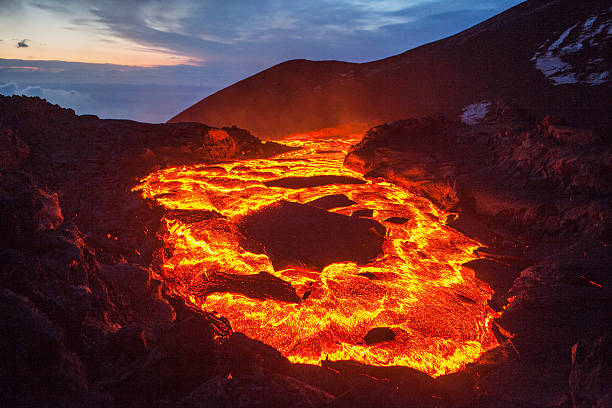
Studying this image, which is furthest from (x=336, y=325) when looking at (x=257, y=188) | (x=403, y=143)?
(x=403, y=143)

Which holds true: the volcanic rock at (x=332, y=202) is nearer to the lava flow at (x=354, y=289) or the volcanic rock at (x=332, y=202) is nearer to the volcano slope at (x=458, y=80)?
the lava flow at (x=354, y=289)

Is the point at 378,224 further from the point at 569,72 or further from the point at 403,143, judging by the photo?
the point at 569,72

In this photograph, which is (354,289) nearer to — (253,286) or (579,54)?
(253,286)

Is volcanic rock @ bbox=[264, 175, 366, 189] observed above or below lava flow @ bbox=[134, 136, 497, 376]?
above

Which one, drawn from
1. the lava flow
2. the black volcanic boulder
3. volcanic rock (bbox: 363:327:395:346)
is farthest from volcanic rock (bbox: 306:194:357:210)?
volcanic rock (bbox: 363:327:395:346)

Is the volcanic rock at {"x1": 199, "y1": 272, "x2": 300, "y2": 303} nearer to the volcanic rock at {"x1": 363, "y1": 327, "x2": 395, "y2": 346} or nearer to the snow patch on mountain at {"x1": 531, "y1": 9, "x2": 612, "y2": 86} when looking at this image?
the volcanic rock at {"x1": 363, "y1": 327, "x2": 395, "y2": 346}

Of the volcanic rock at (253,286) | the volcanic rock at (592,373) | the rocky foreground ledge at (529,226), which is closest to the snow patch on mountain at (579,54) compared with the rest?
the rocky foreground ledge at (529,226)

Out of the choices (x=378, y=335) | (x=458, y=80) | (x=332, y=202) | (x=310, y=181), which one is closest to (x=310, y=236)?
(x=332, y=202)
